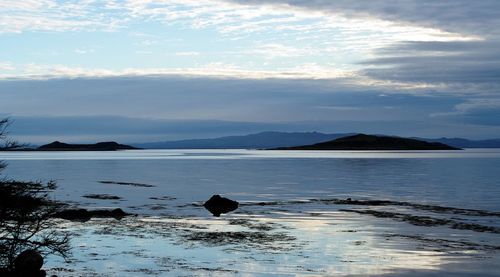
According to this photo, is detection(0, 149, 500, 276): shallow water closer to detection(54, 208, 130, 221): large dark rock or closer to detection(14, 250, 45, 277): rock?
detection(14, 250, 45, 277): rock

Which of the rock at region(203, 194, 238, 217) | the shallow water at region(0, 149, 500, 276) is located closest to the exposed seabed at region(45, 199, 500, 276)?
the shallow water at region(0, 149, 500, 276)

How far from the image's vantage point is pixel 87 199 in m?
68.5

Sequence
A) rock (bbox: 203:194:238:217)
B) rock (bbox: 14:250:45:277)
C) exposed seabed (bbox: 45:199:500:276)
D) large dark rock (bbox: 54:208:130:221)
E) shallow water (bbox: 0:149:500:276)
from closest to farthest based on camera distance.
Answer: rock (bbox: 14:250:45:277) → exposed seabed (bbox: 45:199:500:276) → shallow water (bbox: 0:149:500:276) → large dark rock (bbox: 54:208:130:221) → rock (bbox: 203:194:238:217)

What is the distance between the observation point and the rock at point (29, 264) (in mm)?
25844

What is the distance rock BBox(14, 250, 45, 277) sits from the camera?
25844mm

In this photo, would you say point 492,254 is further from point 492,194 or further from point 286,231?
point 492,194

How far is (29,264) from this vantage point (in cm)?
2625

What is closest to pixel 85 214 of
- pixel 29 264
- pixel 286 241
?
pixel 286 241

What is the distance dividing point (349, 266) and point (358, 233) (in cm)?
1191

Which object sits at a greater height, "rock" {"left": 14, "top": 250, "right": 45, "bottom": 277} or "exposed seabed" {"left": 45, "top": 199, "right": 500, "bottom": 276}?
"rock" {"left": 14, "top": 250, "right": 45, "bottom": 277}

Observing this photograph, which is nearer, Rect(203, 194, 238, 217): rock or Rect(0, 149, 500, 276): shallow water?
Rect(0, 149, 500, 276): shallow water

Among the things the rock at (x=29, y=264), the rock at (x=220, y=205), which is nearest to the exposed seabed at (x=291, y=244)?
the rock at (x=29, y=264)

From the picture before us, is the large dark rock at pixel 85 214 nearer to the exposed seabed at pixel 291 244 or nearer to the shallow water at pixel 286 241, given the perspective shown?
the exposed seabed at pixel 291 244

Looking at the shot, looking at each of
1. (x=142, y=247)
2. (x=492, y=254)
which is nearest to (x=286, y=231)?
(x=142, y=247)
